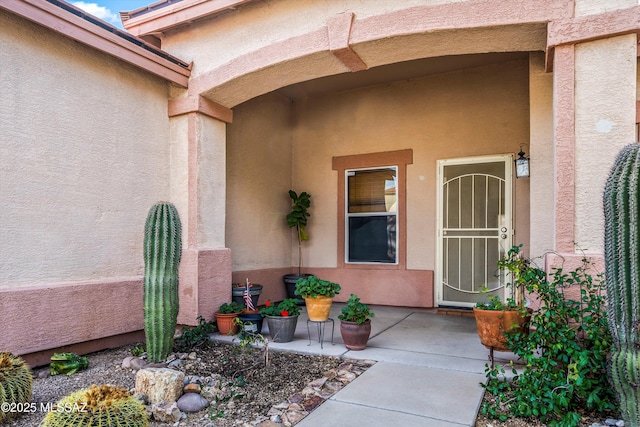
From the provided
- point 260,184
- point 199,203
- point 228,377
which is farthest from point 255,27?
point 228,377

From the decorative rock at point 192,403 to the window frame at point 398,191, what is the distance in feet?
13.0

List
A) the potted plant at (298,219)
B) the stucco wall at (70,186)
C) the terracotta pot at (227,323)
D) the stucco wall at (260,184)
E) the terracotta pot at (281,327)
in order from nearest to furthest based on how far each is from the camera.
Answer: the stucco wall at (70,186), the terracotta pot at (281,327), the terracotta pot at (227,323), the stucco wall at (260,184), the potted plant at (298,219)

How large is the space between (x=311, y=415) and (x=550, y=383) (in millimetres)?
1613

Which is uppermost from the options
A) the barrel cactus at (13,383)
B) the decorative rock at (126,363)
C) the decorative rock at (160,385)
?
the barrel cactus at (13,383)

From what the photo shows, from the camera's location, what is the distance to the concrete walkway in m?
2.66

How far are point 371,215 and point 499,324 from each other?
356cm

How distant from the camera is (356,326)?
398 centimetres

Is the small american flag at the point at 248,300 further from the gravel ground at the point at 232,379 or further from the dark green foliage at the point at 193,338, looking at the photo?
the gravel ground at the point at 232,379

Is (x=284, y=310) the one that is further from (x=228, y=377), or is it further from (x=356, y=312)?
(x=228, y=377)

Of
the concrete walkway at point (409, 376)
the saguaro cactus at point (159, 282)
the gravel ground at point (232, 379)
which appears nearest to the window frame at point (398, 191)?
the concrete walkway at point (409, 376)

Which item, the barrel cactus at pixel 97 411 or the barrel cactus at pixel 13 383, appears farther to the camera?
the barrel cactus at pixel 13 383

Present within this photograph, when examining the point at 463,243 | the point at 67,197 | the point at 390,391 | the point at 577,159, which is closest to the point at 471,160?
the point at 463,243

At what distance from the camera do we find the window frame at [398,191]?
627cm

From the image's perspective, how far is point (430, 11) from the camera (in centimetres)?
366
